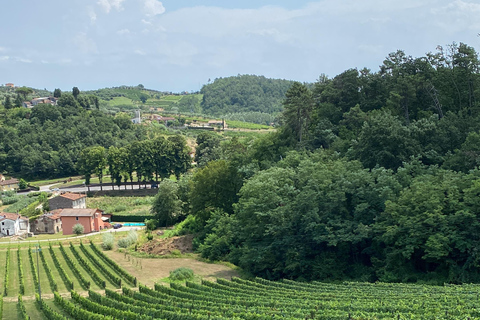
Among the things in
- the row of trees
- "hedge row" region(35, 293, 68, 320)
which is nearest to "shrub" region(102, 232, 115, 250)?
"hedge row" region(35, 293, 68, 320)

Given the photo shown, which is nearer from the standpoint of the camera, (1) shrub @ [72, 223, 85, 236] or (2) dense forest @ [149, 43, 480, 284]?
(2) dense forest @ [149, 43, 480, 284]

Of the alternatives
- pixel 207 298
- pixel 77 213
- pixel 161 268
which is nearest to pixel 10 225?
pixel 77 213

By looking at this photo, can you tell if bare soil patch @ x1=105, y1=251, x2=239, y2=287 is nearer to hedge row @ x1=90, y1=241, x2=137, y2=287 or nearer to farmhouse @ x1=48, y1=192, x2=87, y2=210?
hedge row @ x1=90, y1=241, x2=137, y2=287

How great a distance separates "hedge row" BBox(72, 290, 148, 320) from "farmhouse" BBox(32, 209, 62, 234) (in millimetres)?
36652

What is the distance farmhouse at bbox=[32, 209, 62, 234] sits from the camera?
70750mm

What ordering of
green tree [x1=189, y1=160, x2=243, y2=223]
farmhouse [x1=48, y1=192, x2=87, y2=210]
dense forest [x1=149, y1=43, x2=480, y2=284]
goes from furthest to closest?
1. farmhouse [x1=48, y1=192, x2=87, y2=210]
2. green tree [x1=189, y1=160, x2=243, y2=223]
3. dense forest [x1=149, y1=43, x2=480, y2=284]

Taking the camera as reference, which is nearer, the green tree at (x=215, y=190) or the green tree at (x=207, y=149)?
the green tree at (x=215, y=190)

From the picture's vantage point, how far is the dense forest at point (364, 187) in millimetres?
36875

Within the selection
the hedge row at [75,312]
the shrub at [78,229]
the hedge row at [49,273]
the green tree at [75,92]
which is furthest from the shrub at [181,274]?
the green tree at [75,92]

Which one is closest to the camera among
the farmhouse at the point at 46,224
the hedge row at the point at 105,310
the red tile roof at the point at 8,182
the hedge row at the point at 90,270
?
the hedge row at the point at 105,310

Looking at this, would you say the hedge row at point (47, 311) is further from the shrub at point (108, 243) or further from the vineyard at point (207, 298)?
the shrub at point (108, 243)

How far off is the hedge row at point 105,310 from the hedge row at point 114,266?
22.6 ft

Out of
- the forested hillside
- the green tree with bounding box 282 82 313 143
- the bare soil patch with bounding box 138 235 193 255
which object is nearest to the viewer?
the bare soil patch with bounding box 138 235 193 255

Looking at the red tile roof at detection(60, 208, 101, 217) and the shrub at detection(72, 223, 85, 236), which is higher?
the red tile roof at detection(60, 208, 101, 217)
